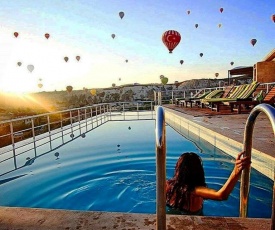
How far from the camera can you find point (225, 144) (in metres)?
4.63

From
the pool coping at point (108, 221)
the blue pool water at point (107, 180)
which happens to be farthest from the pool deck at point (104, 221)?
the blue pool water at point (107, 180)

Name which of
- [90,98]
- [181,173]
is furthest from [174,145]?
[90,98]

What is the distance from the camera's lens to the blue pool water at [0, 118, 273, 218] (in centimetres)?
345

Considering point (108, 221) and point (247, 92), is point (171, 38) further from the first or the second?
point (108, 221)

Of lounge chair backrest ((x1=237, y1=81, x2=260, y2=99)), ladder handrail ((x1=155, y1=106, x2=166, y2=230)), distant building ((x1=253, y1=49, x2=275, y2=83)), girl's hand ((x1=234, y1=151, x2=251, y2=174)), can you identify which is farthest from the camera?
distant building ((x1=253, y1=49, x2=275, y2=83))

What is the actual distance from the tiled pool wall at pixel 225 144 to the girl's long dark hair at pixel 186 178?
1380 millimetres

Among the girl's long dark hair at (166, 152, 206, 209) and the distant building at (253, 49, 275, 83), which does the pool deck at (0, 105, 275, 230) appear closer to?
the girl's long dark hair at (166, 152, 206, 209)

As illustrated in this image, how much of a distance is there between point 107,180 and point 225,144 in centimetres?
215

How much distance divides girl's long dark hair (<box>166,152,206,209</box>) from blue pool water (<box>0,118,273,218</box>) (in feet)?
3.72

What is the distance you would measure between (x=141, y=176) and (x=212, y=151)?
1.64 m

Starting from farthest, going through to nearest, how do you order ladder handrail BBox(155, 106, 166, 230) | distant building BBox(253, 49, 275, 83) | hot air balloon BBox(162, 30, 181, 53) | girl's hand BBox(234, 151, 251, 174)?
distant building BBox(253, 49, 275, 83) → hot air balloon BBox(162, 30, 181, 53) → girl's hand BBox(234, 151, 251, 174) → ladder handrail BBox(155, 106, 166, 230)

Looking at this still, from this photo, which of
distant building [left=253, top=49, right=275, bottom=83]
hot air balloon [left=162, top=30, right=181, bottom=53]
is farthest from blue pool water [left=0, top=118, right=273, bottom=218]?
distant building [left=253, top=49, right=275, bottom=83]

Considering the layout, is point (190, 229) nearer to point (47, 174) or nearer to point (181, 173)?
point (181, 173)

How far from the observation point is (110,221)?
1536mm
